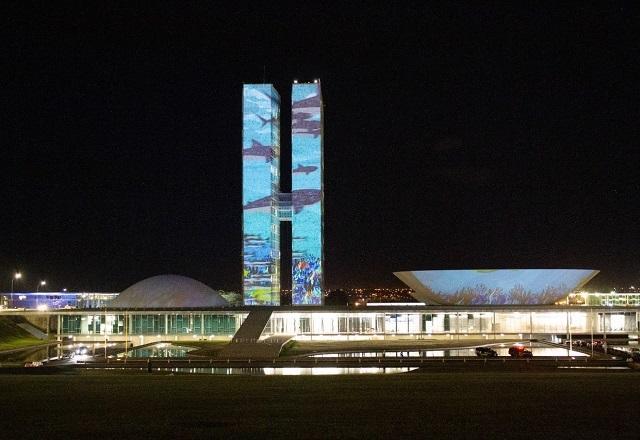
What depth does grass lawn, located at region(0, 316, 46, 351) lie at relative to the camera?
4907 centimetres

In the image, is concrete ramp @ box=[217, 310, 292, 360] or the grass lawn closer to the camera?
concrete ramp @ box=[217, 310, 292, 360]

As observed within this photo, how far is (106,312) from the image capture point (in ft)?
178

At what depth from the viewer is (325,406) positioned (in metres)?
17.5

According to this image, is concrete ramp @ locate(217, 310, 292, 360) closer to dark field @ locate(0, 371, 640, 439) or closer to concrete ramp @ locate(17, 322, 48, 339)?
dark field @ locate(0, 371, 640, 439)

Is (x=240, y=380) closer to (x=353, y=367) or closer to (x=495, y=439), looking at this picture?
(x=353, y=367)

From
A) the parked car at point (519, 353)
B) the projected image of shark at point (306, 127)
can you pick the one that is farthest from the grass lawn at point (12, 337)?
the projected image of shark at point (306, 127)

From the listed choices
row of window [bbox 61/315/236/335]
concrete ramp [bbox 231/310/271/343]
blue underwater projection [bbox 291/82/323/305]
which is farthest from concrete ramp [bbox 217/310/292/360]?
blue underwater projection [bbox 291/82/323/305]

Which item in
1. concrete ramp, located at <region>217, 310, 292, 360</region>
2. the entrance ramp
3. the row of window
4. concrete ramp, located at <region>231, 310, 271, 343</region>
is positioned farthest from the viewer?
the entrance ramp

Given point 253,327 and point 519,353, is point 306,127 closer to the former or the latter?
point 253,327

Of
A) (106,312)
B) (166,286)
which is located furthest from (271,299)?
(106,312)

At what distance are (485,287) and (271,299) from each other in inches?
1017

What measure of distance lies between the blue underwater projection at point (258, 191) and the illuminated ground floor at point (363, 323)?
17.6m

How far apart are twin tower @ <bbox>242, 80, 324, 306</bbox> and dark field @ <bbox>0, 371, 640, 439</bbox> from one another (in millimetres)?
46809

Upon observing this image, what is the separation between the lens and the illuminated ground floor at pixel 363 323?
2090 inches
